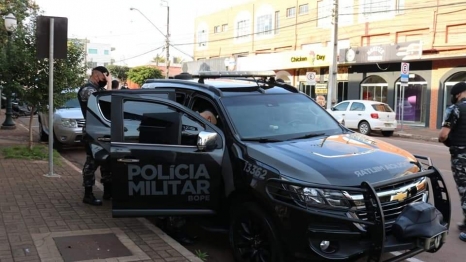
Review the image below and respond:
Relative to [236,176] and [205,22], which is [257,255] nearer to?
[236,176]

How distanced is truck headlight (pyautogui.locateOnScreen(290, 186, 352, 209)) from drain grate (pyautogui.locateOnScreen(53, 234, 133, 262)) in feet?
6.26

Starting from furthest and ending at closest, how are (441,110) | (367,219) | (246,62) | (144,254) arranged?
(246,62) < (441,110) < (144,254) < (367,219)

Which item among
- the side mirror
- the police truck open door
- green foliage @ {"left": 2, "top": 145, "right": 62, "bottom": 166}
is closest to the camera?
the side mirror

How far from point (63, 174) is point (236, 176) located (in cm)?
537

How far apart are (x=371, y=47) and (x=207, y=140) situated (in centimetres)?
2417

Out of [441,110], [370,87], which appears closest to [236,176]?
[441,110]

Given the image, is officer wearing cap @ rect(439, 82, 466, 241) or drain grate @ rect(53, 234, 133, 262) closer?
drain grate @ rect(53, 234, 133, 262)

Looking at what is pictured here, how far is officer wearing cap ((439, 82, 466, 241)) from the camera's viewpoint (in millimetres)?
5758

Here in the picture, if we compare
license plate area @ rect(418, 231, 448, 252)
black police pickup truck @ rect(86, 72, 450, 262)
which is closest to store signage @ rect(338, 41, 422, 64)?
black police pickup truck @ rect(86, 72, 450, 262)

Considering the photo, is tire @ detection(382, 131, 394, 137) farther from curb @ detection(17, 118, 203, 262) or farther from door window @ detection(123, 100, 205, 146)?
door window @ detection(123, 100, 205, 146)

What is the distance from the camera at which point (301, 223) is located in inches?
148

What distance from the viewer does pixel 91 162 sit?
21.8ft

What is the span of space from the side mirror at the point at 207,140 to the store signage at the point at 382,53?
22158 mm

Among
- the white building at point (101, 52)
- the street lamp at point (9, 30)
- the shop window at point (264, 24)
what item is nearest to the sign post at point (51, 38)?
the street lamp at point (9, 30)
